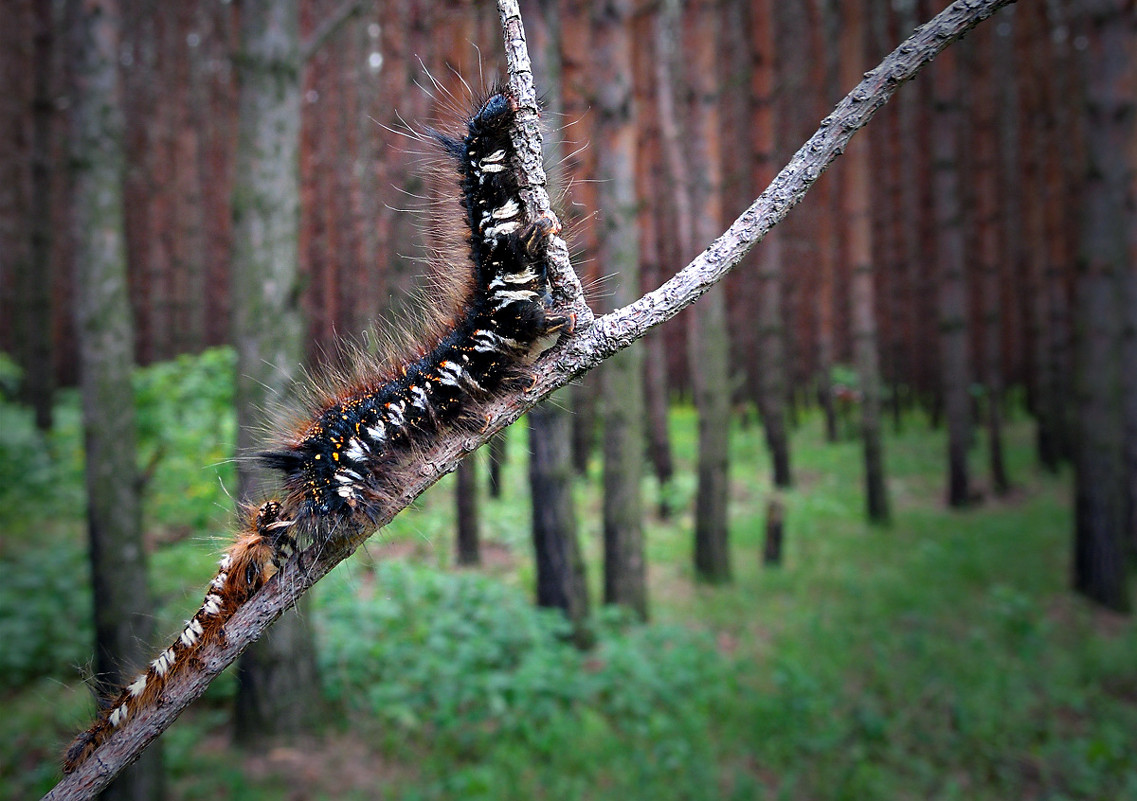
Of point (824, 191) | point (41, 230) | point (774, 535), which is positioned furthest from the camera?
point (824, 191)

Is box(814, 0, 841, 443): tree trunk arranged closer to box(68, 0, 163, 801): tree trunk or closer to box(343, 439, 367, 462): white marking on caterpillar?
box(68, 0, 163, 801): tree trunk

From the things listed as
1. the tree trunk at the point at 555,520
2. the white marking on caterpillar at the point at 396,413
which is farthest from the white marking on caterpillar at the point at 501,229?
the tree trunk at the point at 555,520

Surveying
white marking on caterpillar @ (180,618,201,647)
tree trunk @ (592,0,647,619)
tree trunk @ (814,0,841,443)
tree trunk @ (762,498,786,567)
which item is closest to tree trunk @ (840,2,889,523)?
tree trunk @ (762,498,786,567)

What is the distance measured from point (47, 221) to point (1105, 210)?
54.1ft

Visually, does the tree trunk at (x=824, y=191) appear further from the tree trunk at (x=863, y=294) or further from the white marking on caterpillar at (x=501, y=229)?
the white marking on caterpillar at (x=501, y=229)

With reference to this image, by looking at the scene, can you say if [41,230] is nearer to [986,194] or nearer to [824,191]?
[824,191]

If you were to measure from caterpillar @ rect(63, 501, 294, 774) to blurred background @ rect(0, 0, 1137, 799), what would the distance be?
55 millimetres

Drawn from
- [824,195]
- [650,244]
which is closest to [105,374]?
[650,244]

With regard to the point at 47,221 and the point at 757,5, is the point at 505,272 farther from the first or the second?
the point at 47,221

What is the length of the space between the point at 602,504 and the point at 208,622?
7129mm

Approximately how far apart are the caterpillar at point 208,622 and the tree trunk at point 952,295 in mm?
12265

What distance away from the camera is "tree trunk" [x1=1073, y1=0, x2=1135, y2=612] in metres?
7.74

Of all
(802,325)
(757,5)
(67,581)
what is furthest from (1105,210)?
(802,325)

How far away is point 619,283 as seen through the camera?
6.64 metres
